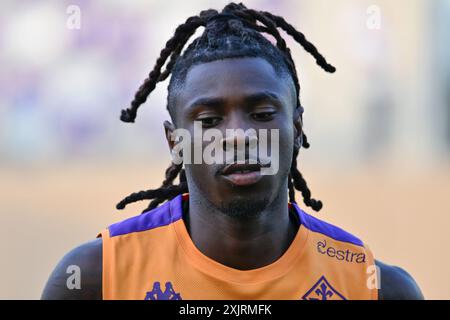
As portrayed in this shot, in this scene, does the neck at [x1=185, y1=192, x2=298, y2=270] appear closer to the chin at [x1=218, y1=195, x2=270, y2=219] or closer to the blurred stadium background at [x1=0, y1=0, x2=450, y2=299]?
the chin at [x1=218, y1=195, x2=270, y2=219]

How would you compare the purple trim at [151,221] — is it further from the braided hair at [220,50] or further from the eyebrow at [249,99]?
the eyebrow at [249,99]

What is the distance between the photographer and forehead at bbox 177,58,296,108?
10.9 feet

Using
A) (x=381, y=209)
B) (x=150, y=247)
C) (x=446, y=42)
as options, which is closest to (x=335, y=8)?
(x=446, y=42)

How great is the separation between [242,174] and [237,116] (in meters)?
0.23

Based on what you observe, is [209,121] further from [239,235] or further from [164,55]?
[164,55]

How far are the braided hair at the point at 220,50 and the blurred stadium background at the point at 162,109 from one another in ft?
22.0

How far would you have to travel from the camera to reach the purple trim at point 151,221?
3.64m

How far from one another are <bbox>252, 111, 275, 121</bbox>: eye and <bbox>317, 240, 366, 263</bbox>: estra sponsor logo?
0.67 m

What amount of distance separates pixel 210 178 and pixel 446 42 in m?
11.0

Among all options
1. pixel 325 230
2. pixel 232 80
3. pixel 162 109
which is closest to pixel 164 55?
pixel 232 80

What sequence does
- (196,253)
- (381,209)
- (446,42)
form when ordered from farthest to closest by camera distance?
1. (446,42)
2. (381,209)
3. (196,253)

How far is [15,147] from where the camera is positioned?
13.6 metres

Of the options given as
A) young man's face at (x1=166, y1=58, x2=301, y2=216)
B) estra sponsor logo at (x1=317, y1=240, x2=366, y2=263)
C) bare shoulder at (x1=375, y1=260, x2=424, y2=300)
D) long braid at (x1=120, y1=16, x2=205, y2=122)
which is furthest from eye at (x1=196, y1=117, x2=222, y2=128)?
bare shoulder at (x1=375, y1=260, x2=424, y2=300)
